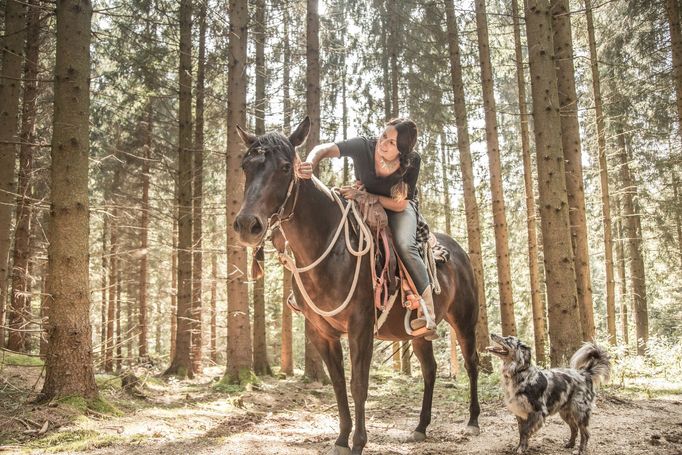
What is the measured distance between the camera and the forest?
596cm

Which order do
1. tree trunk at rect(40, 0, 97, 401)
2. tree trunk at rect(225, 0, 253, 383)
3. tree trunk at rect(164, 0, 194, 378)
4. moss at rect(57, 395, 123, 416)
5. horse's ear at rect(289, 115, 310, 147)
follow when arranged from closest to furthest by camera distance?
horse's ear at rect(289, 115, 310, 147), moss at rect(57, 395, 123, 416), tree trunk at rect(40, 0, 97, 401), tree trunk at rect(225, 0, 253, 383), tree trunk at rect(164, 0, 194, 378)

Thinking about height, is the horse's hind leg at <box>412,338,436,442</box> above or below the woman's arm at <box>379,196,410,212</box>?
below

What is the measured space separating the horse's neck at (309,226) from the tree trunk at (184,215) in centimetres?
1030

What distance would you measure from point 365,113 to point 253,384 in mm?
13192

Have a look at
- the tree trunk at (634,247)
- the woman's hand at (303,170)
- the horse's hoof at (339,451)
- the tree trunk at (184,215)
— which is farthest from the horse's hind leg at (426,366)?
the tree trunk at (634,247)

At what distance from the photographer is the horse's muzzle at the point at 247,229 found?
3.67 metres

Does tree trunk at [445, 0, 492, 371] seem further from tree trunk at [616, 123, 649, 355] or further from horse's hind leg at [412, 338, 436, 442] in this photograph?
tree trunk at [616, 123, 649, 355]

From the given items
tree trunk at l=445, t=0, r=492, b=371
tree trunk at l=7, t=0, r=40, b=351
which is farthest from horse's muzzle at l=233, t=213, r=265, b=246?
tree trunk at l=445, t=0, r=492, b=371

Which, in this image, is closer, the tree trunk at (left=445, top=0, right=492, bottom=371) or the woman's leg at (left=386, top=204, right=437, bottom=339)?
the woman's leg at (left=386, top=204, right=437, bottom=339)

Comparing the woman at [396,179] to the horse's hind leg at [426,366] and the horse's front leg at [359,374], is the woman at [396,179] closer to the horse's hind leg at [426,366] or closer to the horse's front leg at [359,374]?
the horse's front leg at [359,374]

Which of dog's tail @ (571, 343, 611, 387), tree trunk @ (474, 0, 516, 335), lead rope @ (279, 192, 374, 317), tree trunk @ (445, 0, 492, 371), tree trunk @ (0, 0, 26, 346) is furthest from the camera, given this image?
tree trunk @ (445, 0, 492, 371)

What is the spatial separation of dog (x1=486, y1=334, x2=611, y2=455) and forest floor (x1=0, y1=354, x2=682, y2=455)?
0.93 ft

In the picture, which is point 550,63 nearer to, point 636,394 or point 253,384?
point 636,394

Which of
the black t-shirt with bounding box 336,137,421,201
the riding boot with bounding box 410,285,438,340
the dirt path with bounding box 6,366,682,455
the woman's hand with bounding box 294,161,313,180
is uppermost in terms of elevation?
the black t-shirt with bounding box 336,137,421,201
